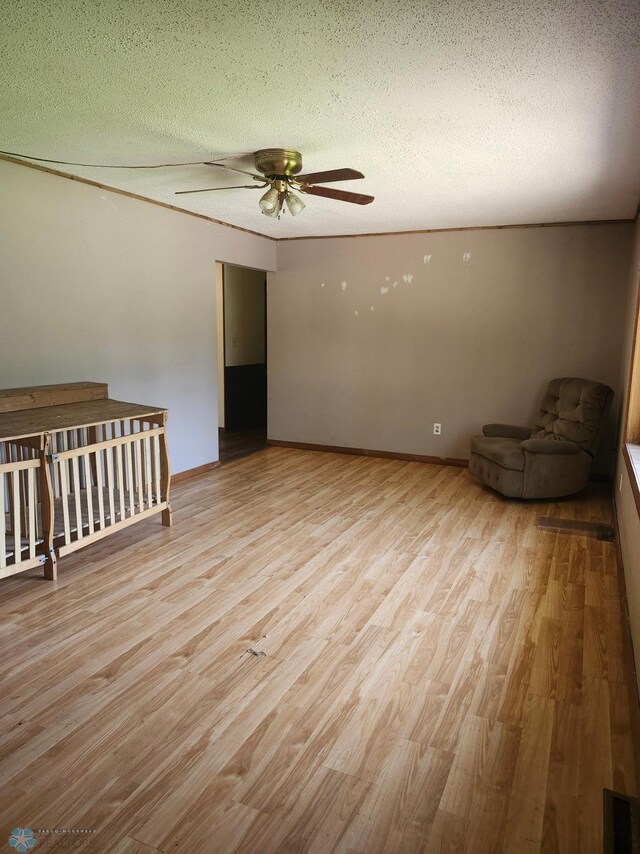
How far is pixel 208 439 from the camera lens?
5.46 m

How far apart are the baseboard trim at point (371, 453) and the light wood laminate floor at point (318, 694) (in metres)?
2.13

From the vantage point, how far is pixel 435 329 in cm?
571

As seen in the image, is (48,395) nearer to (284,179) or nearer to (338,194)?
(284,179)

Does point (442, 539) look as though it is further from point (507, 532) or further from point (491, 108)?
point (491, 108)

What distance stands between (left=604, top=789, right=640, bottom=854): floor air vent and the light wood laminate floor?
0.03m

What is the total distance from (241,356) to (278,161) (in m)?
4.44

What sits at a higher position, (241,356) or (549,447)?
(241,356)

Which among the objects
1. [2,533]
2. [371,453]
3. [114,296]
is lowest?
[371,453]

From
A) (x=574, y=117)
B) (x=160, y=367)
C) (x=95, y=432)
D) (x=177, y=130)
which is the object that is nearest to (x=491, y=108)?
(x=574, y=117)

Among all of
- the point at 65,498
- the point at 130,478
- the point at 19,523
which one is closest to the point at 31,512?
the point at 19,523

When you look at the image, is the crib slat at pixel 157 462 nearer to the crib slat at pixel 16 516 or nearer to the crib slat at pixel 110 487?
the crib slat at pixel 110 487

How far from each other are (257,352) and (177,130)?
499 cm

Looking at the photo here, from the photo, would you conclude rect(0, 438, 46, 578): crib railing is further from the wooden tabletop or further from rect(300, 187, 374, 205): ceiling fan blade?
rect(300, 187, 374, 205): ceiling fan blade

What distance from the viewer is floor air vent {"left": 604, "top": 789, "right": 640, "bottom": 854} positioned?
1456mm
